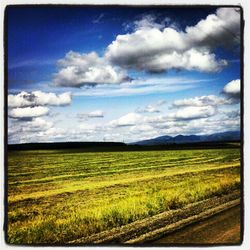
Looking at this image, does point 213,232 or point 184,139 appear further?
point 184,139

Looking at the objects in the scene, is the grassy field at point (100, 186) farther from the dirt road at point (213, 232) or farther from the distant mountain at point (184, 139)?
the dirt road at point (213, 232)

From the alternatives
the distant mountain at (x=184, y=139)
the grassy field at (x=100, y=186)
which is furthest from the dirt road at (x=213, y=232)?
the distant mountain at (x=184, y=139)

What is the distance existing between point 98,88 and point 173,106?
2.40ft

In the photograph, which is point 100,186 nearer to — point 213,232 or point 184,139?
point 184,139

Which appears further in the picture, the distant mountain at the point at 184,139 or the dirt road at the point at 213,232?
the distant mountain at the point at 184,139

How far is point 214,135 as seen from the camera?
18.3 ft

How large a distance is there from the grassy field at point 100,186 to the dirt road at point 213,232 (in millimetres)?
242

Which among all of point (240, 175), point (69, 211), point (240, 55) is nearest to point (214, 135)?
point (240, 175)

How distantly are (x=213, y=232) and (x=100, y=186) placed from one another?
1137 mm

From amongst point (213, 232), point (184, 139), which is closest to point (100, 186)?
point (184, 139)

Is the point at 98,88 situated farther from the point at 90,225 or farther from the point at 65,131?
the point at 90,225

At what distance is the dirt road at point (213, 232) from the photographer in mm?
5410

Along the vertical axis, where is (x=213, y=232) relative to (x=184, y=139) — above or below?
below

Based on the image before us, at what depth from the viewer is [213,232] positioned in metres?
5.45
